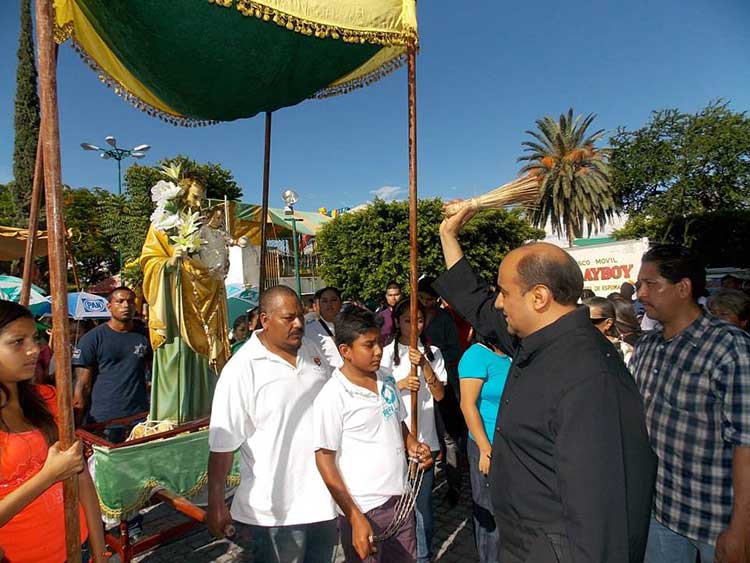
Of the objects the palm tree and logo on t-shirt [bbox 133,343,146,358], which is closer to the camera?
logo on t-shirt [bbox 133,343,146,358]

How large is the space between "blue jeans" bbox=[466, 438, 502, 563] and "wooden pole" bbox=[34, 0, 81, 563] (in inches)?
90.1

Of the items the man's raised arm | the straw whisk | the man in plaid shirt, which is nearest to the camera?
the man in plaid shirt

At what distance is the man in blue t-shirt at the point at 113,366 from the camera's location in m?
4.27

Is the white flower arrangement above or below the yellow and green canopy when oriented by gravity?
below

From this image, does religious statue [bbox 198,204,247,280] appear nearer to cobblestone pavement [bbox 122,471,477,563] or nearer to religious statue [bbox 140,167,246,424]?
religious statue [bbox 140,167,246,424]

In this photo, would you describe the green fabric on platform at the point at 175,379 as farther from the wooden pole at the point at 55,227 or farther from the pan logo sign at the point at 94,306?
the pan logo sign at the point at 94,306

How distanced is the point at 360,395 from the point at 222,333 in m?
2.24

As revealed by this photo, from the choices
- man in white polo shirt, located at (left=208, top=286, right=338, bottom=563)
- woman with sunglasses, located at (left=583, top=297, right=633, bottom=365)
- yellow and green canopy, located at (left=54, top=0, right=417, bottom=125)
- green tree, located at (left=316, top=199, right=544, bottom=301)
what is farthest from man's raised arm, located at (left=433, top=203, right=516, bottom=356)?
green tree, located at (left=316, top=199, right=544, bottom=301)

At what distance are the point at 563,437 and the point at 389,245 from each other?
16777 mm

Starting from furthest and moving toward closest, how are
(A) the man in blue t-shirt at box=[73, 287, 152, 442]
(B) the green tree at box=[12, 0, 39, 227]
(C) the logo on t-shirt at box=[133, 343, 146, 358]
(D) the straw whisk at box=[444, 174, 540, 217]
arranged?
(B) the green tree at box=[12, 0, 39, 227] < (C) the logo on t-shirt at box=[133, 343, 146, 358] < (A) the man in blue t-shirt at box=[73, 287, 152, 442] < (D) the straw whisk at box=[444, 174, 540, 217]

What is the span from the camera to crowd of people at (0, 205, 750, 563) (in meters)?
1.34

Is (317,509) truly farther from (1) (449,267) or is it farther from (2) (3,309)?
(2) (3,309)

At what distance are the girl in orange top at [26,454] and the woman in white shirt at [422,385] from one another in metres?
1.63

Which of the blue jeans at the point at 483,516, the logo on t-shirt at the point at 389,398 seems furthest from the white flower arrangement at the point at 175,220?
the blue jeans at the point at 483,516
